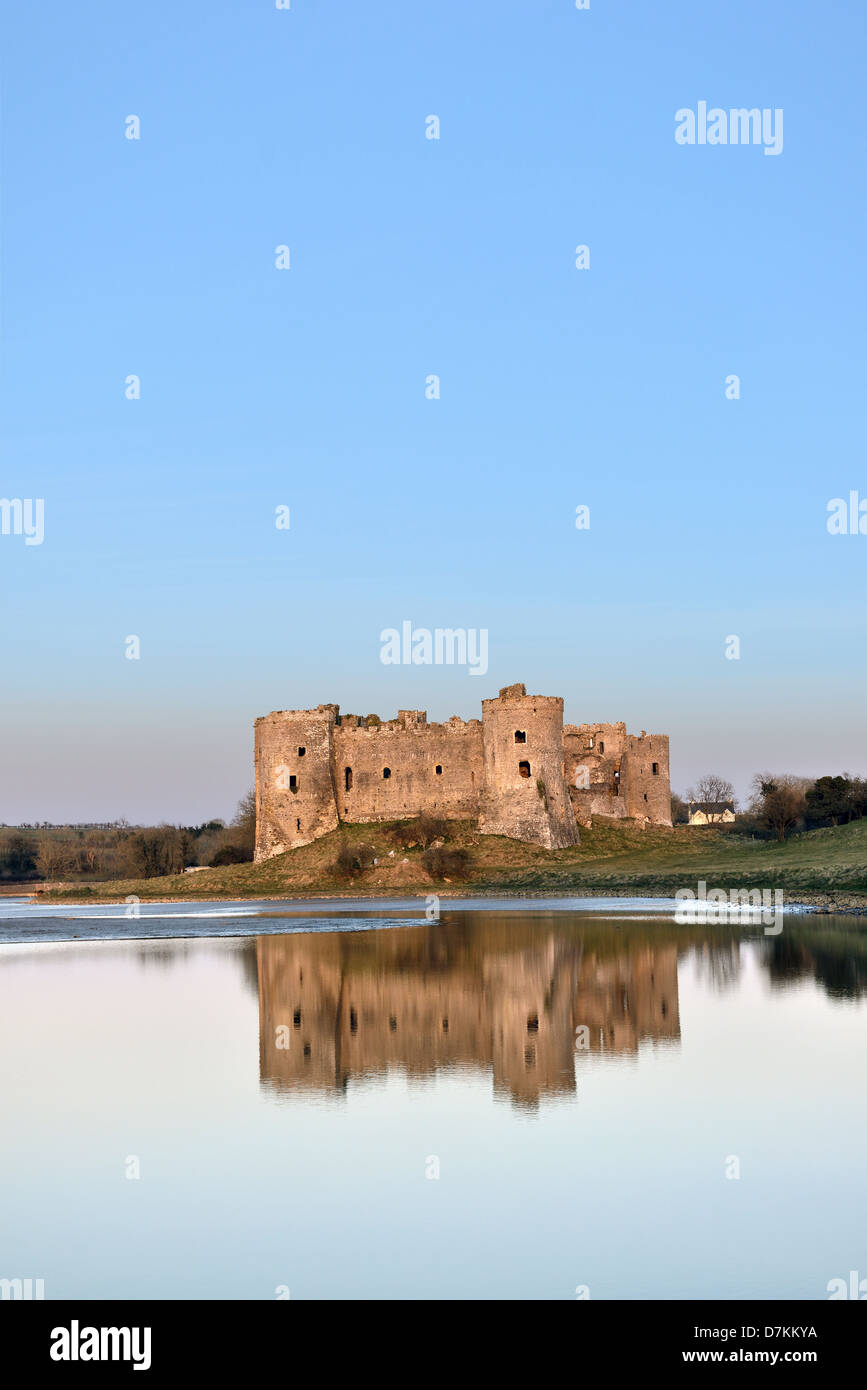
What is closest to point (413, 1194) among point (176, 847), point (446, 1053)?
point (446, 1053)

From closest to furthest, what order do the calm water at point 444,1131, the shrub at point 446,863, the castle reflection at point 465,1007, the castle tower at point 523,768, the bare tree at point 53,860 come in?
the calm water at point 444,1131 → the castle reflection at point 465,1007 → the shrub at point 446,863 → the castle tower at point 523,768 → the bare tree at point 53,860

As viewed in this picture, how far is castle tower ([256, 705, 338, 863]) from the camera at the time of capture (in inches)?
2135

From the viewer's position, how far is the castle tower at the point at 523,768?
168 feet

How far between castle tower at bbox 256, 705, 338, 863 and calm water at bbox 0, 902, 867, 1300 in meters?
31.5

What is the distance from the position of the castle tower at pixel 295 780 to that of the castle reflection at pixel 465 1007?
26552mm

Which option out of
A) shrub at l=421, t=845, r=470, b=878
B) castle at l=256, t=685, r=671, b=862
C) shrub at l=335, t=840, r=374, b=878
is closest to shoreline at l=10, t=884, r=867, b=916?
shrub at l=421, t=845, r=470, b=878

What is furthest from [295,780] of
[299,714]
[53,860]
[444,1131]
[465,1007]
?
[53,860]

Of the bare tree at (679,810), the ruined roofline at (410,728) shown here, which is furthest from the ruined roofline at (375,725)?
the bare tree at (679,810)

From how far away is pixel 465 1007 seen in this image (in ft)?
58.2

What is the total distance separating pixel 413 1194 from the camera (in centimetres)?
966

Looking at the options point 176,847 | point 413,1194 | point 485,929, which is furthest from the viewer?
point 176,847

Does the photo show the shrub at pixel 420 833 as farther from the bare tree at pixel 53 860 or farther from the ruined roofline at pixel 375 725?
the bare tree at pixel 53 860
